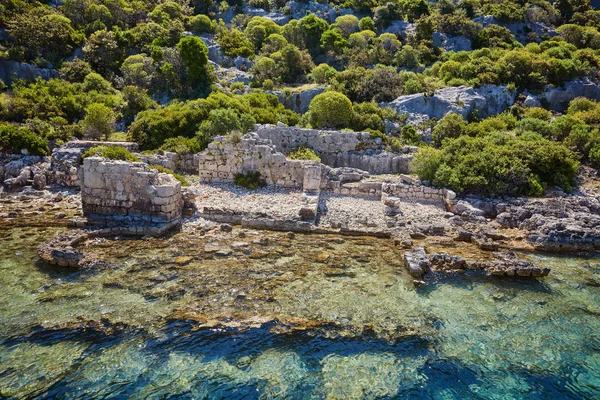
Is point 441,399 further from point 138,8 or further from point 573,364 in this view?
point 138,8

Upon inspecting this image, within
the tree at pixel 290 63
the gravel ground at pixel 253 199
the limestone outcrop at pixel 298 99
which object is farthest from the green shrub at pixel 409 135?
the tree at pixel 290 63

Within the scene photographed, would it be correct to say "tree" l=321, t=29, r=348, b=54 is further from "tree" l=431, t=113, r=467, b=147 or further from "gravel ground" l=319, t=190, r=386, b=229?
"gravel ground" l=319, t=190, r=386, b=229

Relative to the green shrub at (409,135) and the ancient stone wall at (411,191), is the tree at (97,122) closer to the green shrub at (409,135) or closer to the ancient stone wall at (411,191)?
the ancient stone wall at (411,191)

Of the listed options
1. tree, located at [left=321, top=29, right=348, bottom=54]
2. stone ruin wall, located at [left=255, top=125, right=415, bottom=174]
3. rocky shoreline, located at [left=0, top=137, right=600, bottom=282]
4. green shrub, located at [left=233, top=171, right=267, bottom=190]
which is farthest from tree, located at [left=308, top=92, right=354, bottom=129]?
tree, located at [left=321, top=29, right=348, bottom=54]

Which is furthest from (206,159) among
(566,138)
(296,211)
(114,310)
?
(566,138)

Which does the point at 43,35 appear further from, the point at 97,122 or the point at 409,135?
the point at 409,135

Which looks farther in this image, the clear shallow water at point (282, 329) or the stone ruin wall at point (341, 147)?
the stone ruin wall at point (341, 147)
